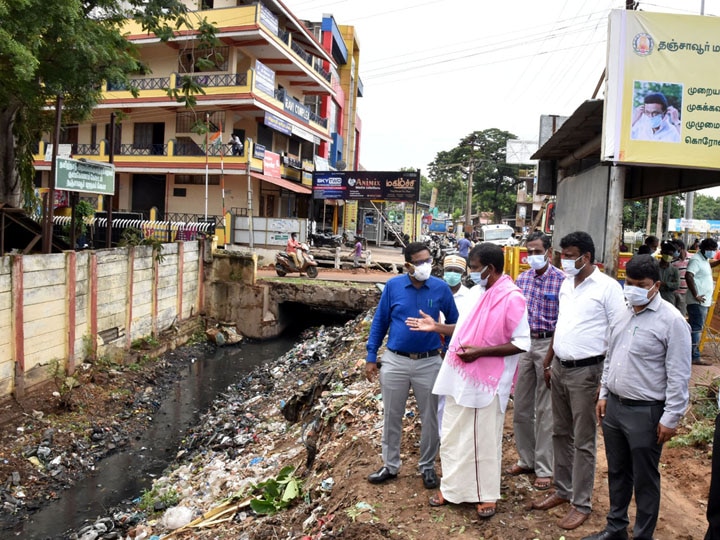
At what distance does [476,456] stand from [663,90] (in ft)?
13.4

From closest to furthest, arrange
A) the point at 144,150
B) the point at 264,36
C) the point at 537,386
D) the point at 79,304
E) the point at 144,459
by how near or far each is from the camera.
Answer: the point at 537,386
the point at 144,459
the point at 79,304
the point at 264,36
the point at 144,150

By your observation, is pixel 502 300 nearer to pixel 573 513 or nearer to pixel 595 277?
pixel 595 277

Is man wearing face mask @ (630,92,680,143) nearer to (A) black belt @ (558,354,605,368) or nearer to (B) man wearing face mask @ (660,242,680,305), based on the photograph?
(B) man wearing face mask @ (660,242,680,305)

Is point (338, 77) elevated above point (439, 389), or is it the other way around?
point (338, 77)

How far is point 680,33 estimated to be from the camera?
536 cm

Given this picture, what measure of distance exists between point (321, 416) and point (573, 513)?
3.54 m

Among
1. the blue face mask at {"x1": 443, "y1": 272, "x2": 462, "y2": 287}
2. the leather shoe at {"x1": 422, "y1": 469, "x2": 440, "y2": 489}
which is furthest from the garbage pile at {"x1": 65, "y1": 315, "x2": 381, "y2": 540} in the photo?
the blue face mask at {"x1": 443, "y1": 272, "x2": 462, "y2": 287}

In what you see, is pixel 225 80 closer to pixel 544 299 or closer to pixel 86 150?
pixel 86 150

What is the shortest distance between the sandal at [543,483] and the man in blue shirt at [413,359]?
74 centimetres

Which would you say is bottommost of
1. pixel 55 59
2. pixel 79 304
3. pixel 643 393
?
pixel 79 304

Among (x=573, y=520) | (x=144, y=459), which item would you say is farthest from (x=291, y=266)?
(x=573, y=520)

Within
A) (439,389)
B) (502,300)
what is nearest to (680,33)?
(502,300)

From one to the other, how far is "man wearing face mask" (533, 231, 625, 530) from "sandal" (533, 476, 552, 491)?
→ 269 mm

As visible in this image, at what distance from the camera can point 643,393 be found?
3.16 metres
